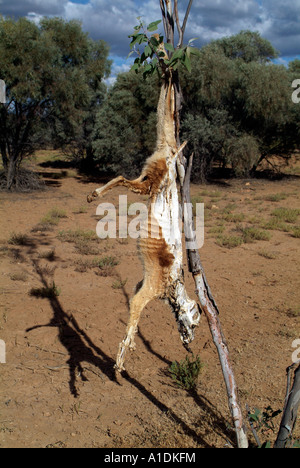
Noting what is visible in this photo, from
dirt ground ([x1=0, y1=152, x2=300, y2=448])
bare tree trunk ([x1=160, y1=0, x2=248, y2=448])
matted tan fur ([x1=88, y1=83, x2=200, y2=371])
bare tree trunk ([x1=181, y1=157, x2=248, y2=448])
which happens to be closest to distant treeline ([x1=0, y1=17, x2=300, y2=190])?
dirt ground ([x1=0, y1=152, x2=300, y2=448])

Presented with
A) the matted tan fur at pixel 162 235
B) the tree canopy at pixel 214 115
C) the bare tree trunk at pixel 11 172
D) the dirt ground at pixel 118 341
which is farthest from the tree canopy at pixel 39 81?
the matted tan fur at pixel 162 235

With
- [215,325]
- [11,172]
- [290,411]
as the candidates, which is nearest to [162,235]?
[215,325]

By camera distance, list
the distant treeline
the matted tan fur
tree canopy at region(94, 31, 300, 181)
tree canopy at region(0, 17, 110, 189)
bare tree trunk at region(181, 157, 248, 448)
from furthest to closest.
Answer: tree canopy at region(94, 31, 300, 181) → the distant treeline → tree canopy at region(0, 17, 110, 189) → bare tree trunk at region(181, 157, 248, 448) → the matted tan fur

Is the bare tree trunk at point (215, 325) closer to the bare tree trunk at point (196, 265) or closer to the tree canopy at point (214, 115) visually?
the bare tree trunk at point (196, 265)

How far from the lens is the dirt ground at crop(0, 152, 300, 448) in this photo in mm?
3434

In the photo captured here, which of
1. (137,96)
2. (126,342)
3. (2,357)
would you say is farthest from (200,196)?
(126,342)

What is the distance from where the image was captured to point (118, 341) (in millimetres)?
5000

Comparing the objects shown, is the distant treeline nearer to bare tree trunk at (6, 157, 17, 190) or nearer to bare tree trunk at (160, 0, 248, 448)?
bare tree trunk at (6, 157, 17, 190)

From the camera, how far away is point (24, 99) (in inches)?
544

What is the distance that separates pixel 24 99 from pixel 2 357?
11.6 meters

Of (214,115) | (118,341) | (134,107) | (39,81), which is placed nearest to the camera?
(118,341)

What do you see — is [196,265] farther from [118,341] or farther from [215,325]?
[118,341]

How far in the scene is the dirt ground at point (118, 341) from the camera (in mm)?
3434

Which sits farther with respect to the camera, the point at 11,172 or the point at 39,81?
the point at 11,172
